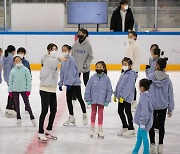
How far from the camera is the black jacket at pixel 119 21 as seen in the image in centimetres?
1542

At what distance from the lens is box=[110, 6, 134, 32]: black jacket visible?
15422 mm

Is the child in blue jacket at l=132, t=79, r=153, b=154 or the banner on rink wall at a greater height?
the banner on rink wall

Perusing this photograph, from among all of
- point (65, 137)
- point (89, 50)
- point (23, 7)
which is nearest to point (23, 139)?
point (65, 137)

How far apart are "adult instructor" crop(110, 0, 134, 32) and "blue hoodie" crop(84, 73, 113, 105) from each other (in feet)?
24.0

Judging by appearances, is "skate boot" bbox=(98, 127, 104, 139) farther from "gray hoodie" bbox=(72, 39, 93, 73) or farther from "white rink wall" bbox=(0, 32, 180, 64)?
"white rink wall" bbox=(0, 32, 180, 64)

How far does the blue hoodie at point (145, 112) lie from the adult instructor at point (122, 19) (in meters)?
8.39

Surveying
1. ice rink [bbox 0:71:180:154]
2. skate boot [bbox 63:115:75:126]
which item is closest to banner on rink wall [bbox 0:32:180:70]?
ice rink [bbox 0:71:180:154]

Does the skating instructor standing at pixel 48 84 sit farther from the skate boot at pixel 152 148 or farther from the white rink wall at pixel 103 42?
the white rink wall at pixel 103 42

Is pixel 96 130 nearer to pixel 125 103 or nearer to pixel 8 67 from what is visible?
pixel 125 103

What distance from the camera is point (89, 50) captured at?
10172 mm

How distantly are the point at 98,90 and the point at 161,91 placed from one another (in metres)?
1.03

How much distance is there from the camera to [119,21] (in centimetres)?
1575

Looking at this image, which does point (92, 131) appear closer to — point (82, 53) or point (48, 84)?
point (48, 84)

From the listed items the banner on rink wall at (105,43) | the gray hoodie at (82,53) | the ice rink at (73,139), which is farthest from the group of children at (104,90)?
the banner on rink wall at (105,43)
